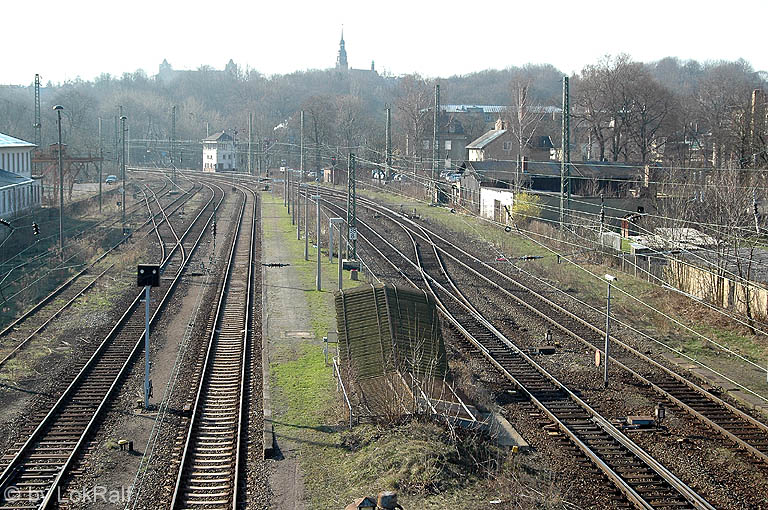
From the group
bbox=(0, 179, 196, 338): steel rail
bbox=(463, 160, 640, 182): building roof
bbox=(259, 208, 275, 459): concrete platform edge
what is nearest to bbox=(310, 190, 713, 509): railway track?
bbox=(259, 208, 275, 459): concrete platform edge

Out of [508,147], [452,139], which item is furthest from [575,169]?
[452,139]

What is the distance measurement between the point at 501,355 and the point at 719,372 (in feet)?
14.7

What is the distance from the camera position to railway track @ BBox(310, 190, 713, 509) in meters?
10.9

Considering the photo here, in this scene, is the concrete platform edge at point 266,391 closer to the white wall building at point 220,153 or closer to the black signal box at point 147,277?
the black signal box at point 147,277

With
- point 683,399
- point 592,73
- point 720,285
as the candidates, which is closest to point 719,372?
point 683,399

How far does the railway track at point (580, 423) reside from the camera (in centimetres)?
1090

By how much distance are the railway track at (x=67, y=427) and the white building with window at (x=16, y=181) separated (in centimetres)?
1884

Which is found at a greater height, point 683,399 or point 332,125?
point 332,125

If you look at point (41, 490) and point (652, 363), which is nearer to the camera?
point (41, 490)

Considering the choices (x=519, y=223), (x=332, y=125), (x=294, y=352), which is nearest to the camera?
(x=294, y=352)

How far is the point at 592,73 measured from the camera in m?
64.4

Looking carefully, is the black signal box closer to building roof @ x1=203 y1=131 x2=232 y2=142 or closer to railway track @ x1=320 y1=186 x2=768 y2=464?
railway track @ x1=320 y1=186 x2=768 y2=464

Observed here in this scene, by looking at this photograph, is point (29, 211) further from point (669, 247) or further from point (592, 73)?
point (592, 73)

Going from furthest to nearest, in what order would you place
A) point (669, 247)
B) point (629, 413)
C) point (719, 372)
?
point (669, 247)
point (719, 372)
point (629, 413)
